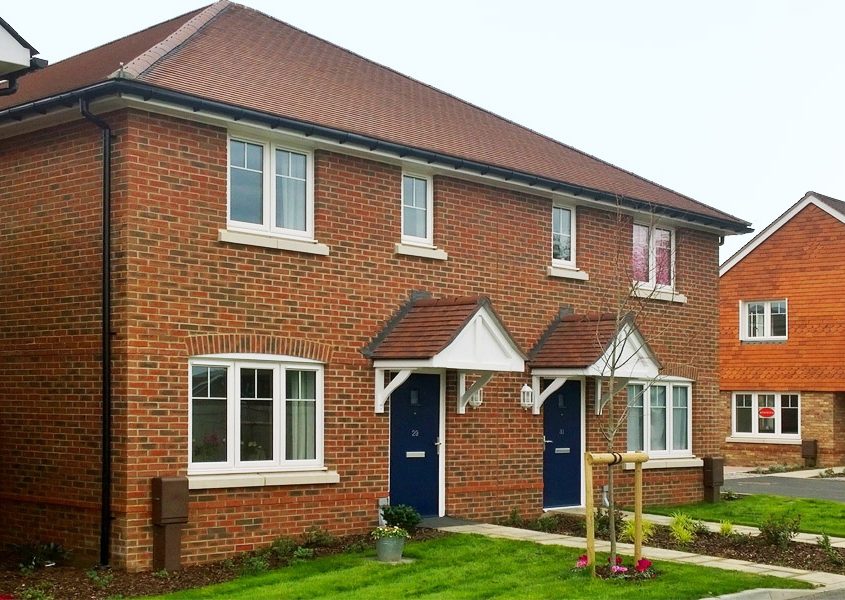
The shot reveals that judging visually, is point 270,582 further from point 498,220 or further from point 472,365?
point 498,220

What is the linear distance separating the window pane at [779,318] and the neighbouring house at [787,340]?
3 centimetres

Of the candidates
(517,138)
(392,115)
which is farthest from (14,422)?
(517,138)

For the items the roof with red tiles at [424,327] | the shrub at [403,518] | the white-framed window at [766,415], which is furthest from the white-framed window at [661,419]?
the white-framed window at [766,415]

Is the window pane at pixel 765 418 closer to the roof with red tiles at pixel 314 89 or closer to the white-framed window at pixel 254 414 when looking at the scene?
the roof with red tiles at pixel 314 89

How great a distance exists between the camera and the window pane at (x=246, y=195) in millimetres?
14125

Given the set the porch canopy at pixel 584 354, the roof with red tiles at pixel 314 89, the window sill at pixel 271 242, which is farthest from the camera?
the porch canopy at pixel 584 354

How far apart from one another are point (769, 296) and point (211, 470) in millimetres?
23711

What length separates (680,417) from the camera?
68.6ft

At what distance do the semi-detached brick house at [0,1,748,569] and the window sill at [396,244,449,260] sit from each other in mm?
77

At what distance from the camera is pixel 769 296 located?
3359cm

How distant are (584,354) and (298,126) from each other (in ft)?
19.5

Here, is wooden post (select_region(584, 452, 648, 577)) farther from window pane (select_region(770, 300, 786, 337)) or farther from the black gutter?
window pane (select_region(770, 300, 786, 337))

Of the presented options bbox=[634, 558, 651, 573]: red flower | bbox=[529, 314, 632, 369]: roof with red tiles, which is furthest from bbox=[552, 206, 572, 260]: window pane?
bbox=[634, 558, 651, 573]: red flower

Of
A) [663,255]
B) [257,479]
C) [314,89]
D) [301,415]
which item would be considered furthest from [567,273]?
[257,479]
